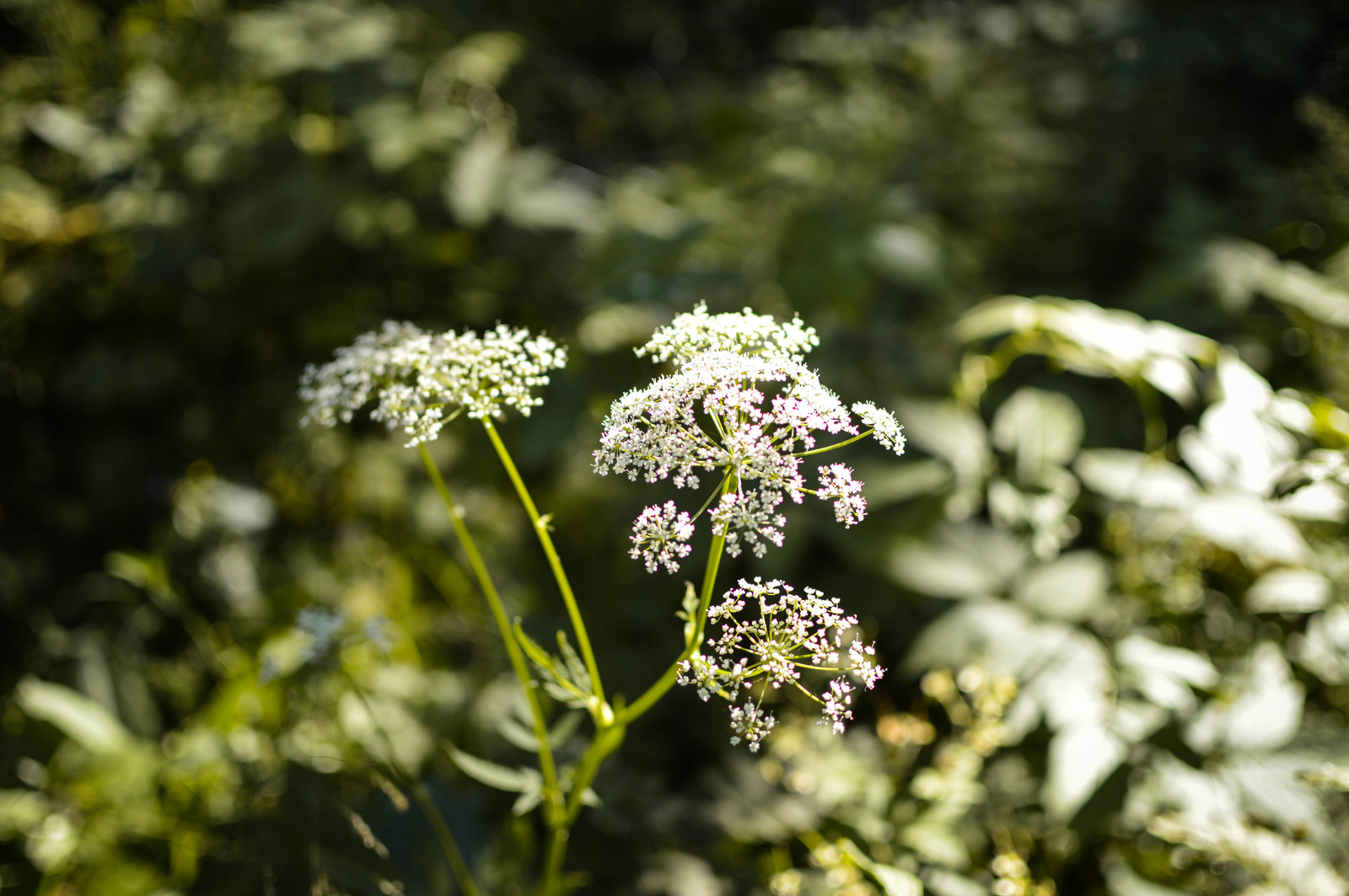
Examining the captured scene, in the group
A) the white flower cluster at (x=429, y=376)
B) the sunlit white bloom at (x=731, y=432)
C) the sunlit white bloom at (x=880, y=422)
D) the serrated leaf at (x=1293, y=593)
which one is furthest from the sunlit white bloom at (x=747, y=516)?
the serrated leaf at (x=1293, y=593)

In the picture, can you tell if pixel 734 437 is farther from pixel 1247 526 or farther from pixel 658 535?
pixel 1247 526

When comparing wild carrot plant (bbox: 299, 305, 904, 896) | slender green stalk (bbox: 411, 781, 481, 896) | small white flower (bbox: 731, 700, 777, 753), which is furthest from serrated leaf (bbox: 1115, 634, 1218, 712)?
slender green stalk (bbox: 411, 781, 481, 896)

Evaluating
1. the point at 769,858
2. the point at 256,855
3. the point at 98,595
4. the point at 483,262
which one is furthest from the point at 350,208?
the point at 769,858

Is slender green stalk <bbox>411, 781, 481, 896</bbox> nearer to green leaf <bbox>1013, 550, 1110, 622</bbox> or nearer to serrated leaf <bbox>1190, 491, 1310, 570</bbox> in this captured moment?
green leaf <bbox>1013, 550, 1110, 622</bbox>

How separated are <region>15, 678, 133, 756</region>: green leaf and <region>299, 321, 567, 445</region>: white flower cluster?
113cm

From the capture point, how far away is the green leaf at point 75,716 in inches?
60.1

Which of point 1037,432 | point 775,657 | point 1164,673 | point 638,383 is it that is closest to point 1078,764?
point 1164,673

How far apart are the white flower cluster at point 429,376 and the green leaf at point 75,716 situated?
1130 millimetres

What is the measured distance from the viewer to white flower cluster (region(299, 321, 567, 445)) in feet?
2.71

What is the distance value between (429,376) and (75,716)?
137 centimetres

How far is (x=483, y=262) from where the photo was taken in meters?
2.52

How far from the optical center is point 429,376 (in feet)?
2.86

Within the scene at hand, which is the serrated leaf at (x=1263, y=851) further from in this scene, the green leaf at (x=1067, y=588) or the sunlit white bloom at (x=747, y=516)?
the sunlit white bloom at (x=747, y=516)

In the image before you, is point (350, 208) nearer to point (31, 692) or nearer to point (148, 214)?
point (148, 214)
